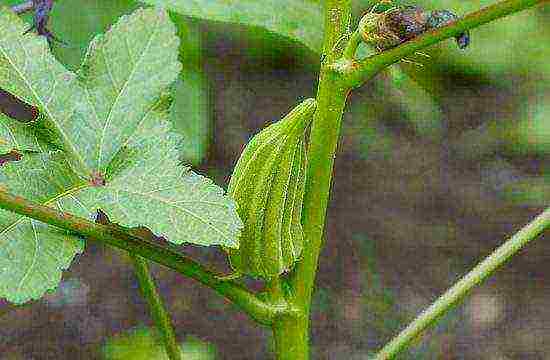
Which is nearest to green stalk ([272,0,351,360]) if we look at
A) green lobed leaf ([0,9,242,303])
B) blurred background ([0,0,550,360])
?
green lobed leaf ([0,9,242,303])

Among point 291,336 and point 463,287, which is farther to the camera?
point 463,287

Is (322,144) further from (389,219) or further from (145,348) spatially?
(389,219)

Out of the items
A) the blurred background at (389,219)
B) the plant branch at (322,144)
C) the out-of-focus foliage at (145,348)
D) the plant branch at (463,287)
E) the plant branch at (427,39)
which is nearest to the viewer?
the plant branch at (427,39)

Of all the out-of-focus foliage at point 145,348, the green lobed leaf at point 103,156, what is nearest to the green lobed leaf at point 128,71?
the green lobed leaf at point 103,156

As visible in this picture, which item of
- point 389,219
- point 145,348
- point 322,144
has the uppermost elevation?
point 322,144

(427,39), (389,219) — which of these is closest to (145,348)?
(389,219)

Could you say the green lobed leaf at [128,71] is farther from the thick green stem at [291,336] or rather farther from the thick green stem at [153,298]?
the thick green stem at [291,336]

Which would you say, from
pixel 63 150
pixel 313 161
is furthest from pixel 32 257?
pixel 313 161
